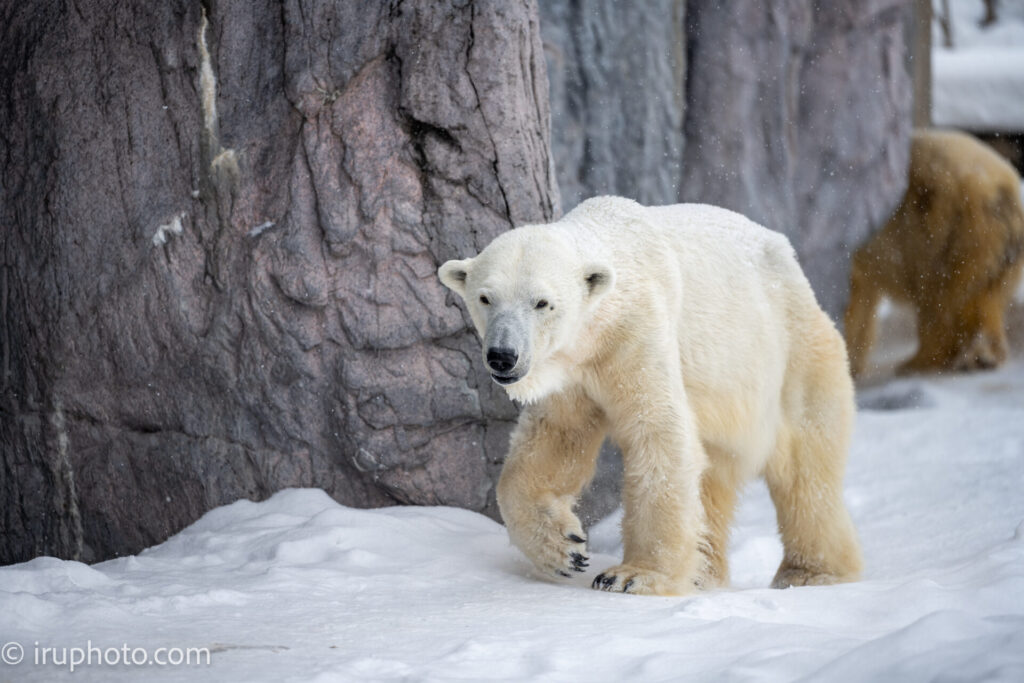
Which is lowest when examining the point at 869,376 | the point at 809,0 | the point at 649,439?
the point at 869,376

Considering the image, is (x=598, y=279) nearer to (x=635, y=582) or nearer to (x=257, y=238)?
(x=635, y=582)

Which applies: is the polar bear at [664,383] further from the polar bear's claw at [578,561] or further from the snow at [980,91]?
the snow at [980,91]

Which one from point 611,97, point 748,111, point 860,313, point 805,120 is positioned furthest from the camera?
point 860,313

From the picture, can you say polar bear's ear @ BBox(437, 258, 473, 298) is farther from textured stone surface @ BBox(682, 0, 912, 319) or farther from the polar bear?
textured stone surface @ BBox(682, 0, 912, 319)

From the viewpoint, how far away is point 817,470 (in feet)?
13.3

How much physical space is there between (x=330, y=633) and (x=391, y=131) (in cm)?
209

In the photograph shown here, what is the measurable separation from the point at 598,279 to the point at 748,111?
4342mm

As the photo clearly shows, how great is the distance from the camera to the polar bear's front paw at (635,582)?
3316mm

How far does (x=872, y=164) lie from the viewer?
308 inches

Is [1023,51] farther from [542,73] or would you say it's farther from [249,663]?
[249,663]

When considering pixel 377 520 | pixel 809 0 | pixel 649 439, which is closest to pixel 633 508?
pixel 649 439

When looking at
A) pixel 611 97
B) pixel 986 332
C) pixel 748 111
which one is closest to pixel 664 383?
pixel 611 97

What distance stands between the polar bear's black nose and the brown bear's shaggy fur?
591 cm

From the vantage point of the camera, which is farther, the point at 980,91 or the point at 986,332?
the point at 980,91
